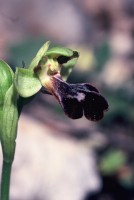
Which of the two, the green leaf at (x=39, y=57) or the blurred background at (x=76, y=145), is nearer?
the green leaf at (x=39, y=57)

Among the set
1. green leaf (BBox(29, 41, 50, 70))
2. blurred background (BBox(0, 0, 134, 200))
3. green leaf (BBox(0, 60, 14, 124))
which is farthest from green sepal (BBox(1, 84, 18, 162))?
blurred background (BBox(0, 0, 134, 200))

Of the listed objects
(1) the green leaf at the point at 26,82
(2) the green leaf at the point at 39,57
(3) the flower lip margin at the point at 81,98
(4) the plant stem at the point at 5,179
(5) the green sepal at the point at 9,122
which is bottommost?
(4) the plant stem at the point at 5,179

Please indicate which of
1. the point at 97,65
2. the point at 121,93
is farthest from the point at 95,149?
the point at 97,65

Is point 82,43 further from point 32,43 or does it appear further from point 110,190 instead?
point 110,190

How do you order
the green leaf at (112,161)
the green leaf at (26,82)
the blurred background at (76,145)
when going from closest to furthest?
the green leaf at (26,82), the blurred background at (76,145), the green leaf at (112,161)

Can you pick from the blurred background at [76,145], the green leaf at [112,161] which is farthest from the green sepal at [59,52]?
the green leaf at [112,161]

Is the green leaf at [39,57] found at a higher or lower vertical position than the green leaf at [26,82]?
higher

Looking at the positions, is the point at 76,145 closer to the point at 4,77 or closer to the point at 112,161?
the point at 112,161

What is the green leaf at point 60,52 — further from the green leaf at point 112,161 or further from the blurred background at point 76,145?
the green leaf at point 112,161
